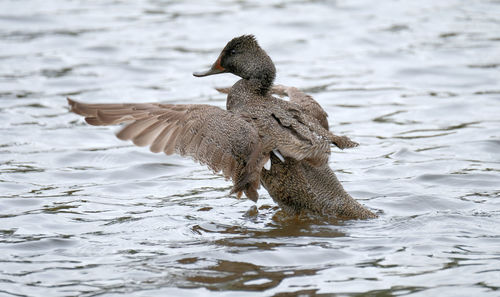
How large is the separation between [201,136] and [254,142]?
438mm

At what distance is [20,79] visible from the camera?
11.8 m

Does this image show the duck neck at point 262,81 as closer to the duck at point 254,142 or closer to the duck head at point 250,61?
the duck head at point 250,61

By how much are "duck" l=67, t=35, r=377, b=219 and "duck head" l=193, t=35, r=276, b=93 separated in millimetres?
278

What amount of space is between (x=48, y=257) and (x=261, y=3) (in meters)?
10.0

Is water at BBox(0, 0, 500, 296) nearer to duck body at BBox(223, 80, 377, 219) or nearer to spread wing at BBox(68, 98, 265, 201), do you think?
duck body at BBox(223, 80, 377, 219)

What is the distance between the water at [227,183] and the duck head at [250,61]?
1170 mm

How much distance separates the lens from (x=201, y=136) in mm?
7000

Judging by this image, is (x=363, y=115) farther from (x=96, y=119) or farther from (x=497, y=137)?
(x=96, y=119)

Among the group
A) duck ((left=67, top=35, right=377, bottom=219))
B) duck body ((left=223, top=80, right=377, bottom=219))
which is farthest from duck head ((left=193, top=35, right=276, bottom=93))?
duck body ((left=223, top=80, right=377, bottom=219))

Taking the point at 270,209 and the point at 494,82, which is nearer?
the point at 270,209

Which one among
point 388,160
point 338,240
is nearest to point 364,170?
point 388,160

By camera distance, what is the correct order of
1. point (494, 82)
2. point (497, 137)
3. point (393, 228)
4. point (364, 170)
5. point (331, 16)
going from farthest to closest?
1. point (331, 16)
2. point (494, 82)
3. point (497, 137)
4. point (364, 170)
5. point (393, 228)

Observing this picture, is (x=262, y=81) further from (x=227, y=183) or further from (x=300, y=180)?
(x=227, y=183)

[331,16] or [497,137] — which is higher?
[331,16]
